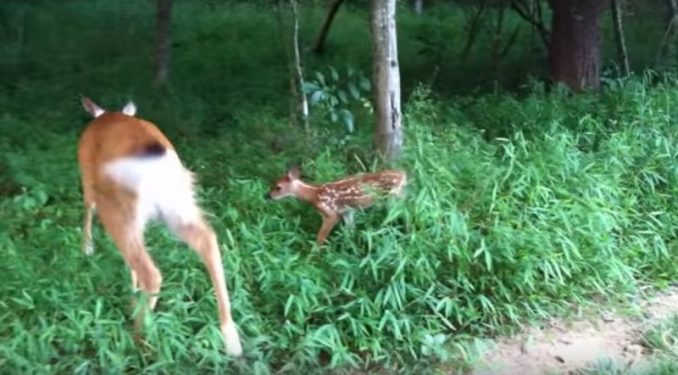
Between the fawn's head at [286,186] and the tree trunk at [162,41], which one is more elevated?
the tree trunk at [162,41]

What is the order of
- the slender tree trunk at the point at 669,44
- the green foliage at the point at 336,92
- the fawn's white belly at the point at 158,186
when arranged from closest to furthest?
1. the fawn's white belly at the point at 158,186
2. the green foliage at the point at 336,92
3. the slender tree trunk at the point at 669,44

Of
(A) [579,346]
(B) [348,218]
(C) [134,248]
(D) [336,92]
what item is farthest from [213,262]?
(D) [336,92]

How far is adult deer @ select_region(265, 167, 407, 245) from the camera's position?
6.05 meters

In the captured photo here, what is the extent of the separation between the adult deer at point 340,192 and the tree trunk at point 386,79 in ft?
2.53

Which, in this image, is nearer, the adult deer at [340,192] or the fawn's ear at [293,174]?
the adult deer at [340,192]

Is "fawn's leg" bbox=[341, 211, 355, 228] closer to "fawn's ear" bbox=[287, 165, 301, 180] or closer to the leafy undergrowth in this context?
the leafy undergrowth

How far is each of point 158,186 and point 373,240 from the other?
1331 millimetres

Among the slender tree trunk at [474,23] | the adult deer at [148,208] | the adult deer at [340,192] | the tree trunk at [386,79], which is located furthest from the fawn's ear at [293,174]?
the slender tree trunk at [474,23]

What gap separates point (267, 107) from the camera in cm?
1011

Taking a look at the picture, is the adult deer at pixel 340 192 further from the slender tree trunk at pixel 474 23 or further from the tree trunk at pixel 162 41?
the slender tree trunk at pixel 474 23

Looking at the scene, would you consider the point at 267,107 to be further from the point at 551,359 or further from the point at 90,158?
the point at 551,359

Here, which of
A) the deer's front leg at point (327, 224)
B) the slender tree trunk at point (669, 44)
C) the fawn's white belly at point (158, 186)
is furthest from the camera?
Answer: the slender tree trunk at point (669, 44)

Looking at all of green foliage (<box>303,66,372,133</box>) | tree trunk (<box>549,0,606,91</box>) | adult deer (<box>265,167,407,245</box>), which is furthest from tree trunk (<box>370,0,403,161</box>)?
tree trunk (<box>549,0,606,91</box>)

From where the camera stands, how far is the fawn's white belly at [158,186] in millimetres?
5105
